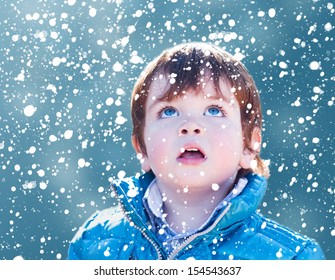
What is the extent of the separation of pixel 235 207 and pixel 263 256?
0.22 m

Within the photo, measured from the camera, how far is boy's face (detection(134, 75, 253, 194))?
2.93 meters

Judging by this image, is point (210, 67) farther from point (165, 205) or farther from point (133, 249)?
point (133, 249)

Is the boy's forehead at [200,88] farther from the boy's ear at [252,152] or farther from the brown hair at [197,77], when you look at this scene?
the boy's ear at [252,152]

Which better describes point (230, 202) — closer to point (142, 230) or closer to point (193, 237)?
point (193, 237)

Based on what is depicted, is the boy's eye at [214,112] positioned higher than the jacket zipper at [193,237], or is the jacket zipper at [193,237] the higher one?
the boy's eye at [214,112]

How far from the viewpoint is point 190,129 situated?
2920 mm

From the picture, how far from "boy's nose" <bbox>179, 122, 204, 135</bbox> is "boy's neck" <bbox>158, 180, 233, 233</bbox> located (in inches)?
9.9

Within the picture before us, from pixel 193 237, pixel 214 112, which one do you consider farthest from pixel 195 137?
pixel 193 237

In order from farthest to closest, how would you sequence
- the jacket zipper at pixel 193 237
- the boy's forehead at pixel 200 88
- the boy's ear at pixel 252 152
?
the boy's ear at pixel 252 152
the boy's forehead at pixel 200 88
the jacket zipper at pixel 193 237

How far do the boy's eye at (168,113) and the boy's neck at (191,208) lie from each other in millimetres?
305

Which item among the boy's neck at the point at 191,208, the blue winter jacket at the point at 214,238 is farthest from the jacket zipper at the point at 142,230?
the boy's neck at the point at 191,208

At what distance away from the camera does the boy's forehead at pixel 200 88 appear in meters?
3.02

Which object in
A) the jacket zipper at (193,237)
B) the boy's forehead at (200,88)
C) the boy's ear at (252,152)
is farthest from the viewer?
the boy's ear at (252,152)
